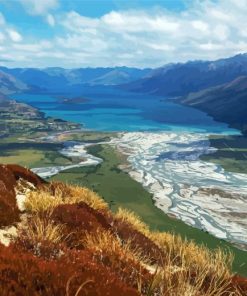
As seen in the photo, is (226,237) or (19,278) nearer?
(19,278)

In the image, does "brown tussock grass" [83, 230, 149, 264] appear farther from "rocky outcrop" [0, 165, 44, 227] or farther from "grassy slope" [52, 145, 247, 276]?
"grassy slope" [52, 145, 247, 276]

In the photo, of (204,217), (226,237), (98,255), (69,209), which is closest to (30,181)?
(69,209)

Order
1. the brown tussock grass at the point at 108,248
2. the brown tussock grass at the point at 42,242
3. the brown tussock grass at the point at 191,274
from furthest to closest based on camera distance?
the brown tussock grass at the point at 108,248
the brown tussock grass at the point at 42,242
the brown tussock grass at the point at 191,274

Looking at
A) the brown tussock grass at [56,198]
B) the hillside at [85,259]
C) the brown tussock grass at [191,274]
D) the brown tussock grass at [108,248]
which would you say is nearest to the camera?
the hillside at [85,259]

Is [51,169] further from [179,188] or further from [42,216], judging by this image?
[42,216]

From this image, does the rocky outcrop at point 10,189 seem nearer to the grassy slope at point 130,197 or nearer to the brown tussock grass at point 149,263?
the brown tussock grass at point 149,263

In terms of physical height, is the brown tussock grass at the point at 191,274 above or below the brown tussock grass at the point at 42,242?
below

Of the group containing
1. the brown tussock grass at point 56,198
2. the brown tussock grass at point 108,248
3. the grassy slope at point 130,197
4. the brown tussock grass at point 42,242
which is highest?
the brown tussock grass at point 42,242

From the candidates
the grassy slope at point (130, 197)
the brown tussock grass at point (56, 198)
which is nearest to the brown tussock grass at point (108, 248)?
the brown tussock grass at point (56, 198)
